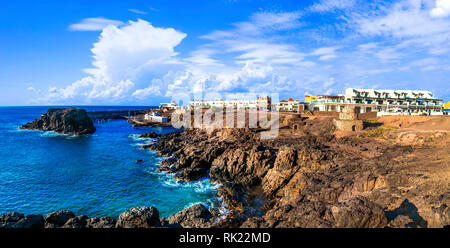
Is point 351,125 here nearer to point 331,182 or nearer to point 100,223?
point 331,182

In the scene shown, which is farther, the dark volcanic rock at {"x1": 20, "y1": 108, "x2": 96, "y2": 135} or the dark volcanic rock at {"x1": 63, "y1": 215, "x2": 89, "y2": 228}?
the dark volcanic rock at {"x1": 20, "y1": 108, "x2": 96, "y2": 135}

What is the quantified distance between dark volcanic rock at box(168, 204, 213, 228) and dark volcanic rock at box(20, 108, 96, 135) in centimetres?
6099

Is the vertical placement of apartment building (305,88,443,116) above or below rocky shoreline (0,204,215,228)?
above

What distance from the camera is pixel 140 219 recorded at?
1159 centimetres

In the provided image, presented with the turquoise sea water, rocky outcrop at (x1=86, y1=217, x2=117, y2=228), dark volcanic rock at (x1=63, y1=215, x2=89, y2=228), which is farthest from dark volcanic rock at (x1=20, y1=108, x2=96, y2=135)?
rocky outcrop at (x1=86, y1=217, x2=117, y2=228)

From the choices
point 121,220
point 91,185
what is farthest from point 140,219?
point 91,185

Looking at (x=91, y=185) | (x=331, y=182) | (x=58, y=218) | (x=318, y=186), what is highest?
(x=331, y=182)

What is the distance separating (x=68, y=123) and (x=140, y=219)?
224 ft

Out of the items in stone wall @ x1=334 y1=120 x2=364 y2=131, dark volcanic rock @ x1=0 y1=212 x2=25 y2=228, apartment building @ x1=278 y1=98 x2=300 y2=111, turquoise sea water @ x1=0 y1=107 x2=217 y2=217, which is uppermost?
apartment building @ x1=278 y1=98 x2=300 y2=111

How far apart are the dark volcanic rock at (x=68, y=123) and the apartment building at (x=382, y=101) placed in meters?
70.2

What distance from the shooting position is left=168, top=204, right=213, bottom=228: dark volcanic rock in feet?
46.8

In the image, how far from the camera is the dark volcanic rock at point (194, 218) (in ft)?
46.8

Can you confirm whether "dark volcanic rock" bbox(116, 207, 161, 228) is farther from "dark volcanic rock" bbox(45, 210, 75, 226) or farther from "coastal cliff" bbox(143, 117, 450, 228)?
"dark volcanic rock" bbox(45, 210, 75, 226)
